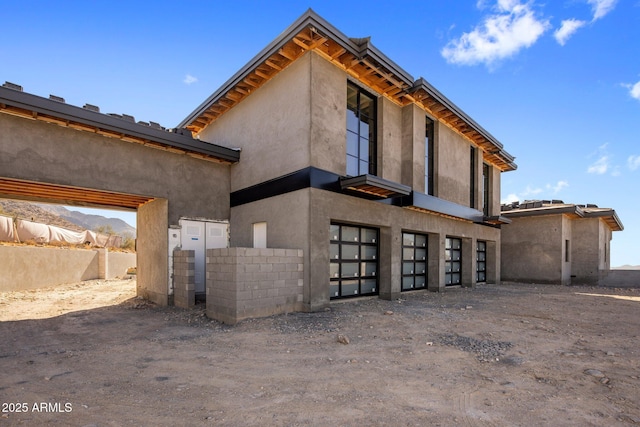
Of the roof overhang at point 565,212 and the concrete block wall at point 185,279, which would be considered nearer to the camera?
the concrete block wall at point 185,279

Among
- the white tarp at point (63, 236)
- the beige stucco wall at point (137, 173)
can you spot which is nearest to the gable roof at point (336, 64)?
the beige stucco wall at point (137, 173)

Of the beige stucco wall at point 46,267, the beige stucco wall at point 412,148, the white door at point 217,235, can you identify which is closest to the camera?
the white door at point 217,235

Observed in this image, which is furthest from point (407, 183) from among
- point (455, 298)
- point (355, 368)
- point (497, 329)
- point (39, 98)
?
point (39, 98)

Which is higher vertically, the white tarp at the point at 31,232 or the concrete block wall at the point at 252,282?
the white tarp at the point at 31,232

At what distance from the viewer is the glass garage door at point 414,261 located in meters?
13.6

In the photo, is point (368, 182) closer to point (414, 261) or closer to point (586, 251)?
point (414, 261)

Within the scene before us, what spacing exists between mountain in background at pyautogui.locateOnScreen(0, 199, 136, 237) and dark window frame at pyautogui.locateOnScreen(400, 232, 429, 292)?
21.3 metres

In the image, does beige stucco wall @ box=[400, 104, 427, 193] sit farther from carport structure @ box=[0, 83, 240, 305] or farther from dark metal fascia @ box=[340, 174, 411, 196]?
carport structure @ box=[0, 83, 240, 305]

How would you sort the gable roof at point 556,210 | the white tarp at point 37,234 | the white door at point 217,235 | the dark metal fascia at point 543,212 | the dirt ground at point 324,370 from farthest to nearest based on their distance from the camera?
the gable roof at point 556,210 → the dark metal fascia at point 543,212 → the white tarp at point 37,234 → the white door at point 217,235 → the dirt ground at point 324,370

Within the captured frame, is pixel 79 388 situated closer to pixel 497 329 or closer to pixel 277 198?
pixel 277 198

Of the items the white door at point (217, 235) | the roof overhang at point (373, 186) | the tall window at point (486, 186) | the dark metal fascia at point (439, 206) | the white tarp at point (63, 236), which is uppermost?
the tall window at point (486, 186)

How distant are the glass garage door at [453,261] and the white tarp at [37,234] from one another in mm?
22638

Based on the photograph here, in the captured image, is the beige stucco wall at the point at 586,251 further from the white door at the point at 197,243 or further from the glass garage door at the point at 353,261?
the white door at the point at 197,243

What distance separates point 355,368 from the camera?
494cm
